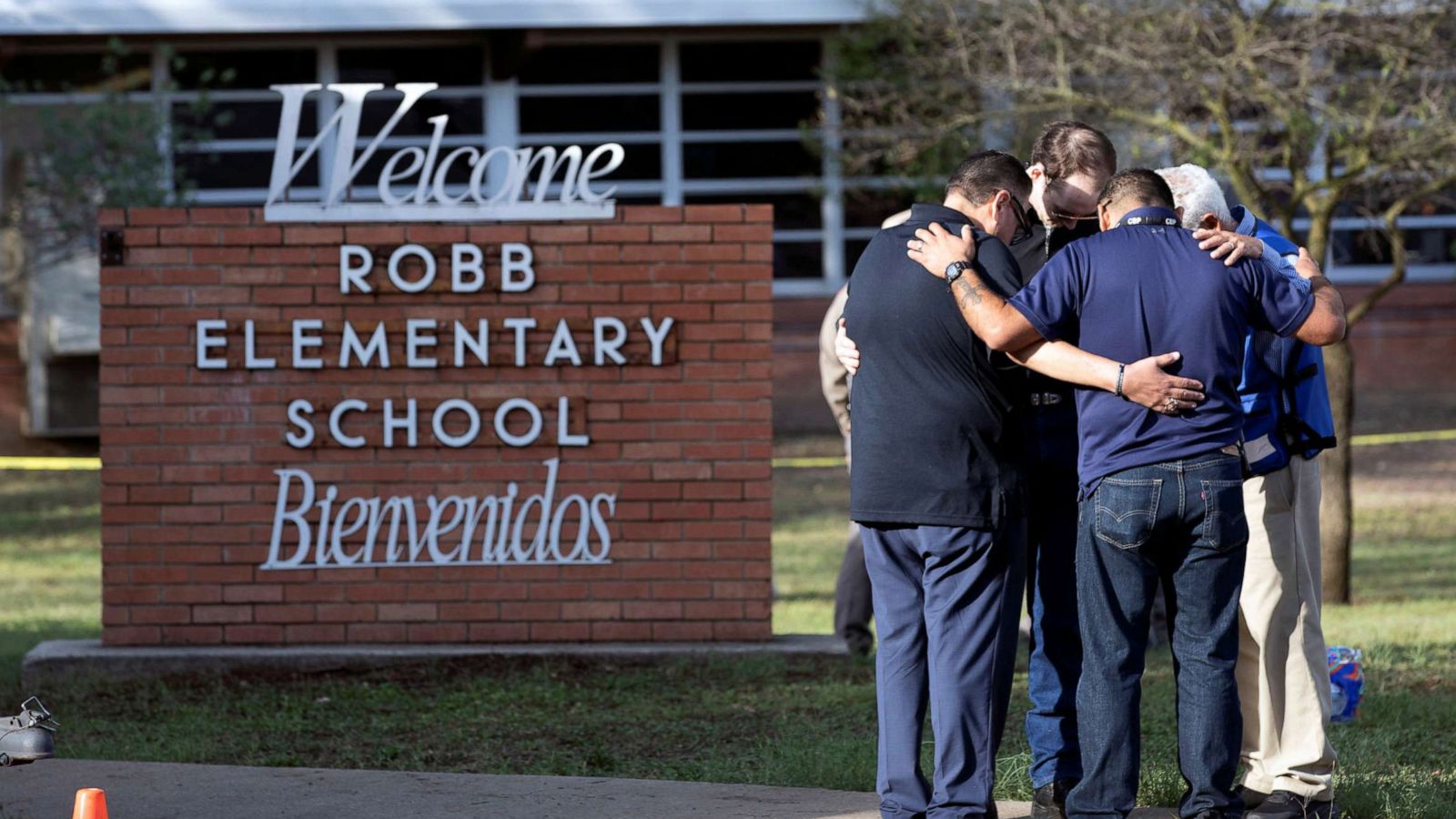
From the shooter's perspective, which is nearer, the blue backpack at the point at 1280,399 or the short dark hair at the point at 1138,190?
the short dark hair at the point at 1138,190

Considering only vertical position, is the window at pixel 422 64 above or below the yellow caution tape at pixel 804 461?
above

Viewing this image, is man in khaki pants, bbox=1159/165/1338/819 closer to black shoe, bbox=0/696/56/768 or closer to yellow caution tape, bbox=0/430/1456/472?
black shoe, bbox=0/696/56/768

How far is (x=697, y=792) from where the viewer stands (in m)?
4.90

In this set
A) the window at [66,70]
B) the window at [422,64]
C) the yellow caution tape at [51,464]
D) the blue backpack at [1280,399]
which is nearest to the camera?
the blue backpack at [1280,399]

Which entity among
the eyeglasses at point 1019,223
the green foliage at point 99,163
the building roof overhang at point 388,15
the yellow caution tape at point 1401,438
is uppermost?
the building roof overhang at point 388,15

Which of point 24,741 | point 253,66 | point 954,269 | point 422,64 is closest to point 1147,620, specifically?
point 954,269

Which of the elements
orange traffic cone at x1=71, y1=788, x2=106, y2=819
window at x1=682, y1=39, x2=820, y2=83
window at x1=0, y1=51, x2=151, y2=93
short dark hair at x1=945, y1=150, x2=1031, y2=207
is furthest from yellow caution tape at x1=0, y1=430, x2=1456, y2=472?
orange traffic cone at x1=71, y1=788, x2=106, y2=819

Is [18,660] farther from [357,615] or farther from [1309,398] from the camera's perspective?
[1309,398]

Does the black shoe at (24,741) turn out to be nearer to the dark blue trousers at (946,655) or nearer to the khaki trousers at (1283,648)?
the dark blue trousers at (946,655)

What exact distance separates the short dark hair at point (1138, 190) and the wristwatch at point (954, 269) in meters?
0.43

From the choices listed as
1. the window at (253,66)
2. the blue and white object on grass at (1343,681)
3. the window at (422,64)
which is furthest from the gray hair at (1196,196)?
the window at (253,66)

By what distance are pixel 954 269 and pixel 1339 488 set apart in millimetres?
6076

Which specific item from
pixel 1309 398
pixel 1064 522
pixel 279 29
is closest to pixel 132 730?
pixel 1064 522

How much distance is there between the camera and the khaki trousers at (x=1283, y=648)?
14.3 ft
